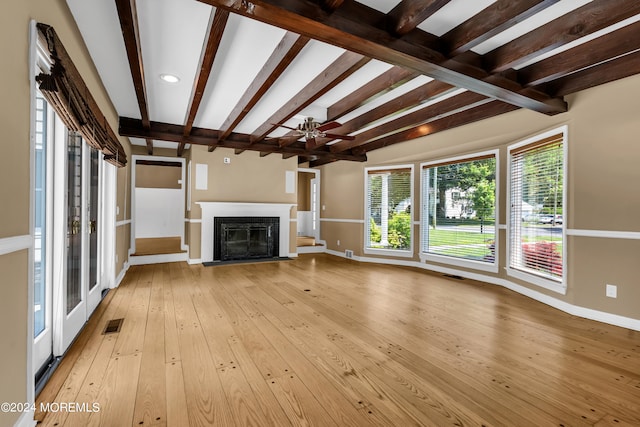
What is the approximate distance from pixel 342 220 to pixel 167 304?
462cm

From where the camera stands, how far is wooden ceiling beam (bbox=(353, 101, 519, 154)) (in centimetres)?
398

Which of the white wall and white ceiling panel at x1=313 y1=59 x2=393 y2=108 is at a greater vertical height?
white ceiling panel at x1=313 y1=59 x2=393 y2=108

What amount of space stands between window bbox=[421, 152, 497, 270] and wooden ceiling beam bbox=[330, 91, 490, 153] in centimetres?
119

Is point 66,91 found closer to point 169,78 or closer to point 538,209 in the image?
point 169,78

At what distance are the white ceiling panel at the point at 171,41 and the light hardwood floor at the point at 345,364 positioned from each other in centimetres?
259

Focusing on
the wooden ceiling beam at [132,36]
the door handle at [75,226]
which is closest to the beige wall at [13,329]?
the door handle at [75,226]

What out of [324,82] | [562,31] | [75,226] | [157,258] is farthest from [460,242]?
[157,258]

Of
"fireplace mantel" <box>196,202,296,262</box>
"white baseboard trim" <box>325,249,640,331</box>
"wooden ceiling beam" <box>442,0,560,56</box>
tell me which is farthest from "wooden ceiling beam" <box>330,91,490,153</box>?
"white baseboard trim" <box>325,249,640,331</box>

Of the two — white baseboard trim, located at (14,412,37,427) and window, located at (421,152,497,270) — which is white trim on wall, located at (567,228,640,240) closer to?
window, located at (421,152,497,270)

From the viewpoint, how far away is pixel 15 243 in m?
1.36

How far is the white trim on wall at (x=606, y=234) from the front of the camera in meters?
2.92

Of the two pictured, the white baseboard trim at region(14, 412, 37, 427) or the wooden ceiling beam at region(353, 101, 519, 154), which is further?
the wooden ceiling beam at region(353, 101, 519, 154)

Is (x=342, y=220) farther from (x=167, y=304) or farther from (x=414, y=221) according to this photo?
(x=167, y=304)

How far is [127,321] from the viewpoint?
2949mm
